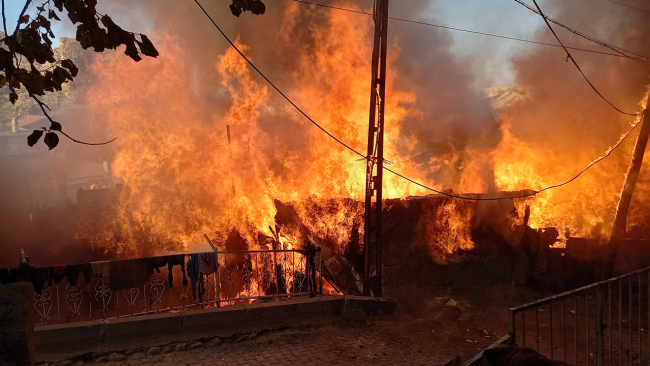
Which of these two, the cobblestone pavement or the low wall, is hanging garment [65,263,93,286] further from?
the cobblestone pavement

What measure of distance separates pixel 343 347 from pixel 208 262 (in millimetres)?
3376

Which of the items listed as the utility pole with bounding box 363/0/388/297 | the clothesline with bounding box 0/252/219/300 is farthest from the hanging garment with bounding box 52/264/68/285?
the utility pole with bounding box 363/0/388/297

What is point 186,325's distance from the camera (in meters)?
7.42

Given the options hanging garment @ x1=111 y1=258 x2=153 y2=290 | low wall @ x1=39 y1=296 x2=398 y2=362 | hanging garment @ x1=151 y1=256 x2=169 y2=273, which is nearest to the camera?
low wall @ x1=39 y1=296 x2=398 y2=362

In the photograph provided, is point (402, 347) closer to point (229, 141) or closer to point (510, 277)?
point (510, 277)

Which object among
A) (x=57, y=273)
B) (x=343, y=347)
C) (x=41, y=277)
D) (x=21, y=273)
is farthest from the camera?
(x=343, y=347)

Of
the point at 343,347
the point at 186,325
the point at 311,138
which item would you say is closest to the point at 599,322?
the point at 343,347

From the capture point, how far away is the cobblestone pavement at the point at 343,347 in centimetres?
696

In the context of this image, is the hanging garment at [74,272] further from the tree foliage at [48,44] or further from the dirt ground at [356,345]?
the tree foliage at [48,44]

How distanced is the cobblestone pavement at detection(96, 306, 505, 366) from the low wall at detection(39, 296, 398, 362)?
24 centimetres

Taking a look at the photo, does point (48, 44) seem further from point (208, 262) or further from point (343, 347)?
point (343, 347)

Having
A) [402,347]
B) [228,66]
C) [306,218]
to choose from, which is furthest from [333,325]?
[228,66]

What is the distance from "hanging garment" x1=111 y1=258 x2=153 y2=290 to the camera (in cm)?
790

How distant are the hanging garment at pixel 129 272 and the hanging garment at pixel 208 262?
0.99m
